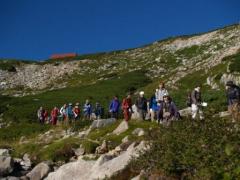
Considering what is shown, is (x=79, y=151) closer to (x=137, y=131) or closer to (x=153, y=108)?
(x=137, y=131)

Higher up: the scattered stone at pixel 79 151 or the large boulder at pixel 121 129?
the large boulder at pixel 121 129

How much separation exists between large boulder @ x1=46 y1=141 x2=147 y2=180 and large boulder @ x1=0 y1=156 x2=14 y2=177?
271cm

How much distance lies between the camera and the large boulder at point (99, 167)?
18.5 metres

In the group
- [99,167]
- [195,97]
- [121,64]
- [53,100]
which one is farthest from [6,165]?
[121,64]

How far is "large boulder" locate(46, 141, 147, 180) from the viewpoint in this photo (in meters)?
18.5

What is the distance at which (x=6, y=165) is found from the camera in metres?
24.0

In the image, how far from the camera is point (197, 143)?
15180mm

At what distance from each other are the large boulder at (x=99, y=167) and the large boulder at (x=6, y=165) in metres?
2.71

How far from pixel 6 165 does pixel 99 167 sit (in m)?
5.86

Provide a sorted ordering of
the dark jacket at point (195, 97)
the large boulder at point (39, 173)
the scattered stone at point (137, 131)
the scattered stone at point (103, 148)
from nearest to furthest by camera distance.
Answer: the large boulder at point (39, 173) < the scattered stone at point (103, 148) < the scattered stone at point (137, 131) < the dark jacket at point (195, 97)

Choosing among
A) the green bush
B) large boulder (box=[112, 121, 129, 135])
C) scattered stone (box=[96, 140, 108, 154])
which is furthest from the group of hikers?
scattered stone (box=[96, 140, 108, 154])

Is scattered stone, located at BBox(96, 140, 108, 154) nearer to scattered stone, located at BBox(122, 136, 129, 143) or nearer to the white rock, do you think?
scattered stone, located at BBox(122, 136, 129, 143)

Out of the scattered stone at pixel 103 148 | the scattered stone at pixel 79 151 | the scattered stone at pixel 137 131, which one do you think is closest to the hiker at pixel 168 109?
the scattered stone at pixel 137 131

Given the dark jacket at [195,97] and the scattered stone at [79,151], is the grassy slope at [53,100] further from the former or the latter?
the dark jacket at [195,97]
